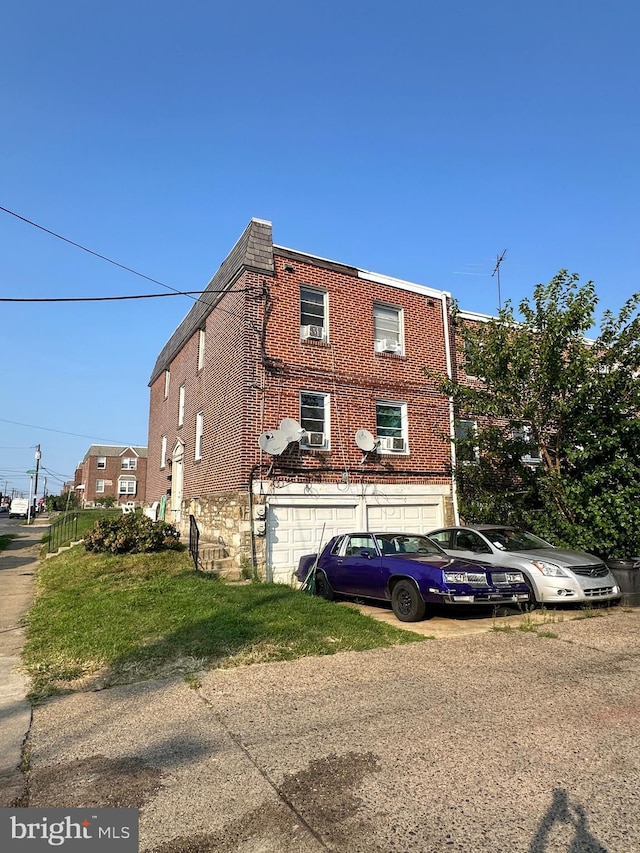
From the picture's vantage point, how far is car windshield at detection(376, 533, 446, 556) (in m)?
10.2

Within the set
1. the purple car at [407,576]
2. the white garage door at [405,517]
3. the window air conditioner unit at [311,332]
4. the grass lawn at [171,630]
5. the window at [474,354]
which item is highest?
the window air conditioner unit at [311,332]

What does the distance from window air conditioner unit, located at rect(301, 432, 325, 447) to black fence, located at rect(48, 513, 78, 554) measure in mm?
10687

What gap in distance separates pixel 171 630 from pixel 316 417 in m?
7.85

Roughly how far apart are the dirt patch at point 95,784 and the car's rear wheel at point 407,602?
5640 millimetres

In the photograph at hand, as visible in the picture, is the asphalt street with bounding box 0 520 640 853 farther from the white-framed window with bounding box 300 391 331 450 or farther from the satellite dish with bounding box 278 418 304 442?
the white-framed window with bounding box 300 391 331 450

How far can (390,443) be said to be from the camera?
15297 millimetres

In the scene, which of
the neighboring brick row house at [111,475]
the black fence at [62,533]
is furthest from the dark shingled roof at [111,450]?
the black fence at [62,533]

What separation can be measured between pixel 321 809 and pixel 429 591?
18.7 feet

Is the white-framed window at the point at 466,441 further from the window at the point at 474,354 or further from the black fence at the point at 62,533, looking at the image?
the black fence at the point at 62,533

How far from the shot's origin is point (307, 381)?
14.4 meters

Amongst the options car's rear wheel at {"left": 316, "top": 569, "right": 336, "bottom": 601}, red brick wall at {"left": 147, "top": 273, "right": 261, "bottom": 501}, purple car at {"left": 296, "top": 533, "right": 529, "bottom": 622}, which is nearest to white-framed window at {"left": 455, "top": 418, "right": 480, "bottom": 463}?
purple car at {"left": 296, "top": 533, "right": 529, "bottom": 622}

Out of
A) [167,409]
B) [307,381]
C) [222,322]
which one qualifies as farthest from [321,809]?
[167,409]

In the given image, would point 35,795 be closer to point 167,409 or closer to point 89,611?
point 89,611

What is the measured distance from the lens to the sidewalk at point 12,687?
3871 mm
